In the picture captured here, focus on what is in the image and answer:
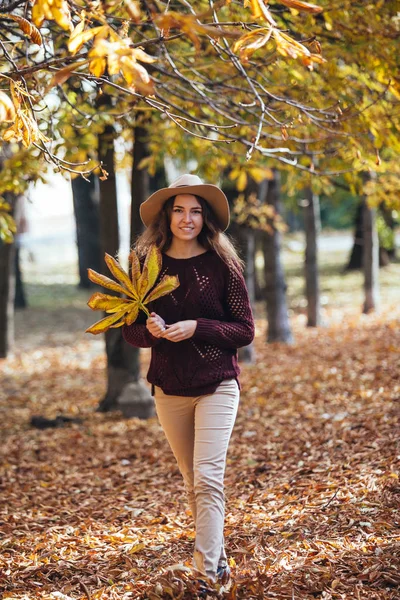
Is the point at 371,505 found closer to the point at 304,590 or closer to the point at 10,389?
the point at 304,590

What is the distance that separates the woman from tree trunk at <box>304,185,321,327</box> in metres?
9.96

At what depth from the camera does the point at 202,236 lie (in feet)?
12.9

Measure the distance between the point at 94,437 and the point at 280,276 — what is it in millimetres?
6083

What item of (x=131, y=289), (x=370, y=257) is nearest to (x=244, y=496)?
(x=131, y=289)

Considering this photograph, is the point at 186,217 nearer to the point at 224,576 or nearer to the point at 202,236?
the point at 202,236

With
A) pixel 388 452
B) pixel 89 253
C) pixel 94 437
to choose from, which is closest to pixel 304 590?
pixel 388 452

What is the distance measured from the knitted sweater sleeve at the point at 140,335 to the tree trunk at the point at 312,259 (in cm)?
1018

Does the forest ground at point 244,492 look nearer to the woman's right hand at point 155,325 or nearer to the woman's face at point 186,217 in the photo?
the woman's right hand at point 155,325

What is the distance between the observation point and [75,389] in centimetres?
1067

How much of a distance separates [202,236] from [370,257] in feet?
37.2

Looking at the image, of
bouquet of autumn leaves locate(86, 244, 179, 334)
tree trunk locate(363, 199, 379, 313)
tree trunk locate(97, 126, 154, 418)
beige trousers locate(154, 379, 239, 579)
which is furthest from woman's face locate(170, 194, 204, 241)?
tree trunk locate(363, 199, 379, 313)

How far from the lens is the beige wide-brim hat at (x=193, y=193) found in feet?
12.5

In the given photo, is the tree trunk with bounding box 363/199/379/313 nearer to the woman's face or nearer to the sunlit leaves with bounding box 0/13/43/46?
the woman's face

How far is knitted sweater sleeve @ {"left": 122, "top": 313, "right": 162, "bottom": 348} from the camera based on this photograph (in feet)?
12.2
